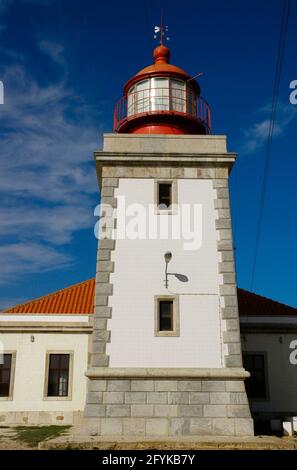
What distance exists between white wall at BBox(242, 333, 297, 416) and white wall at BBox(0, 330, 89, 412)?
526 centimetres

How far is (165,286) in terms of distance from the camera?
38.8 ft

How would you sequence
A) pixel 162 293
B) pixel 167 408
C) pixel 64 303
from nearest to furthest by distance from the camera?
1. pixel 167 408
2. pixel 162 293
3. pixel 64 303

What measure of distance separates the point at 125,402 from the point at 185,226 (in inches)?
180

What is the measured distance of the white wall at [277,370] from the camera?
576 inches

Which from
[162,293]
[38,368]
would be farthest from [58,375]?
[162,293]

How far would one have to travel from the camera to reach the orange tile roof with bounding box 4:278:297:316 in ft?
53.4

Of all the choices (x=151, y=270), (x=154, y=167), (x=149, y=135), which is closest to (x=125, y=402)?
(x=151, y=270)

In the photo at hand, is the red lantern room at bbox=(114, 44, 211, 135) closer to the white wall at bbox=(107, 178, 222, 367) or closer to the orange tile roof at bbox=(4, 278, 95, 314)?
the white wall at bbox=(107, 178, 222, 367)

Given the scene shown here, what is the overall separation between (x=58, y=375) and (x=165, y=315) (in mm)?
5219

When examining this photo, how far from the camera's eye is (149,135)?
1316cm

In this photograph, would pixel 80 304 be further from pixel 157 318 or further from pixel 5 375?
pixel 157 318

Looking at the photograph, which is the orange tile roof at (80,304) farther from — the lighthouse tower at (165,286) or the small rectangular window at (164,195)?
the small rectangular window at (164,195)
